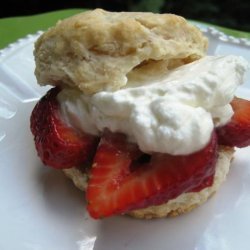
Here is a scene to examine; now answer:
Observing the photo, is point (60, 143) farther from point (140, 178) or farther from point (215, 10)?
point (215, 10)

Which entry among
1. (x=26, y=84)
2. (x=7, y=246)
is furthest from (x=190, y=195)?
(x=26, y=84)

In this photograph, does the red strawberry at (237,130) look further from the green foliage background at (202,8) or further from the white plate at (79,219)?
the green foliage background at (202,8)

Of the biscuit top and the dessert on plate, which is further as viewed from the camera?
the biscuit top

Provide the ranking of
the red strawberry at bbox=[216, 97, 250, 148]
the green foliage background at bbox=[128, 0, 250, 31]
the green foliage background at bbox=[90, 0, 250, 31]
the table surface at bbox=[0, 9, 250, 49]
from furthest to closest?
the green foliage background at bbox=[128, 0, 250, 31]
the green foliage background at bbox=[90, 0, 250, 31]
the table surface at bbox=[0, 9, 250, 49]
the red strawberry at bbox=[216, 97, 250, 148]

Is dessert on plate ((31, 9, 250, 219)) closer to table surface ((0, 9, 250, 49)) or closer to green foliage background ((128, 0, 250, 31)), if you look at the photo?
table surface ((0, 9, 250, 49))

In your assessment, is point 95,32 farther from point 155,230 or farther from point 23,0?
point 23,0

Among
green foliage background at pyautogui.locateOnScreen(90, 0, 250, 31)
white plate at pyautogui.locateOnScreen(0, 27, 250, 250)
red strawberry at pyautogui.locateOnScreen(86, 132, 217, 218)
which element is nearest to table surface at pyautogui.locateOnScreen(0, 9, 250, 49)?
white plate at pyautogui.locateOnScreen(0, 27, 250, 250)

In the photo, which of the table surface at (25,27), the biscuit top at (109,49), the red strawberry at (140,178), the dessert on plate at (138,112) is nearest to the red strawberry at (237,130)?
the dessert on plate at (138,112)
